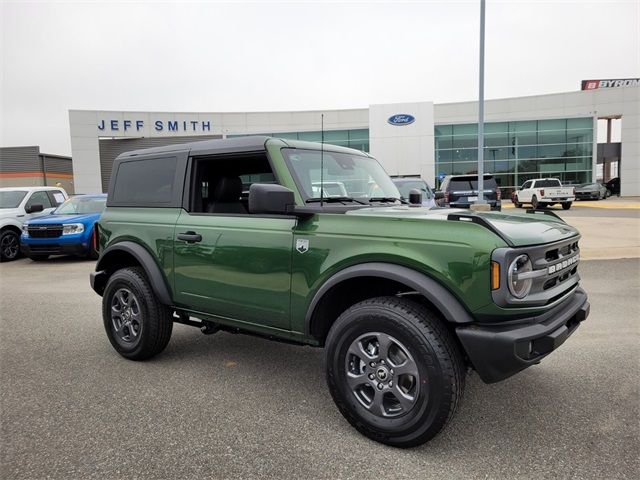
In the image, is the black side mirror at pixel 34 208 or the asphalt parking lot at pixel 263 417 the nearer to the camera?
the asphalt parking lot at pixel 263 417

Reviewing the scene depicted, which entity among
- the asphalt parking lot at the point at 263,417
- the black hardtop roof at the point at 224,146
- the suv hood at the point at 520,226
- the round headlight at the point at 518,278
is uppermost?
the black hardtop roof at the point at 224,146

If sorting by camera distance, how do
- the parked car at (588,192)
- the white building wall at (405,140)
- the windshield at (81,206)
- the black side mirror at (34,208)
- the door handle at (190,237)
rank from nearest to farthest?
the door handle at (190,237) → the windshield at (81,206) → the black side mirror at (34,208) → the white building wall at (405,140) → the parked car at (588,192)

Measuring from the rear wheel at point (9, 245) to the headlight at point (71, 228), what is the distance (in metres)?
2.28

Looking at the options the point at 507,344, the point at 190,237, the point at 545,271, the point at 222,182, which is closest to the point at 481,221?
the point at 545,271

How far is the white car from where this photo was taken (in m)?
12.2

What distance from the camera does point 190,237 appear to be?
385cm

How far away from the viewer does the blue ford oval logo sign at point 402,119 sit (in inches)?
1302

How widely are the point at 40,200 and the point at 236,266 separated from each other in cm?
1247

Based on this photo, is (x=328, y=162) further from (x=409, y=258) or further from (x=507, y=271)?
(x=507, y=271)

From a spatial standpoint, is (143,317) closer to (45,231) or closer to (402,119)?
(45,231)

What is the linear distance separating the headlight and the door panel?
8.59 meters

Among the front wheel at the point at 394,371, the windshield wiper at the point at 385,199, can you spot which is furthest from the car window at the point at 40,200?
the front wheel at the point at 394,371

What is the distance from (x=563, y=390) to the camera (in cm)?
361

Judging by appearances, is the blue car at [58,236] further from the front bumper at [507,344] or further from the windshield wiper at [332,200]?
the front bumper at [507,344]
